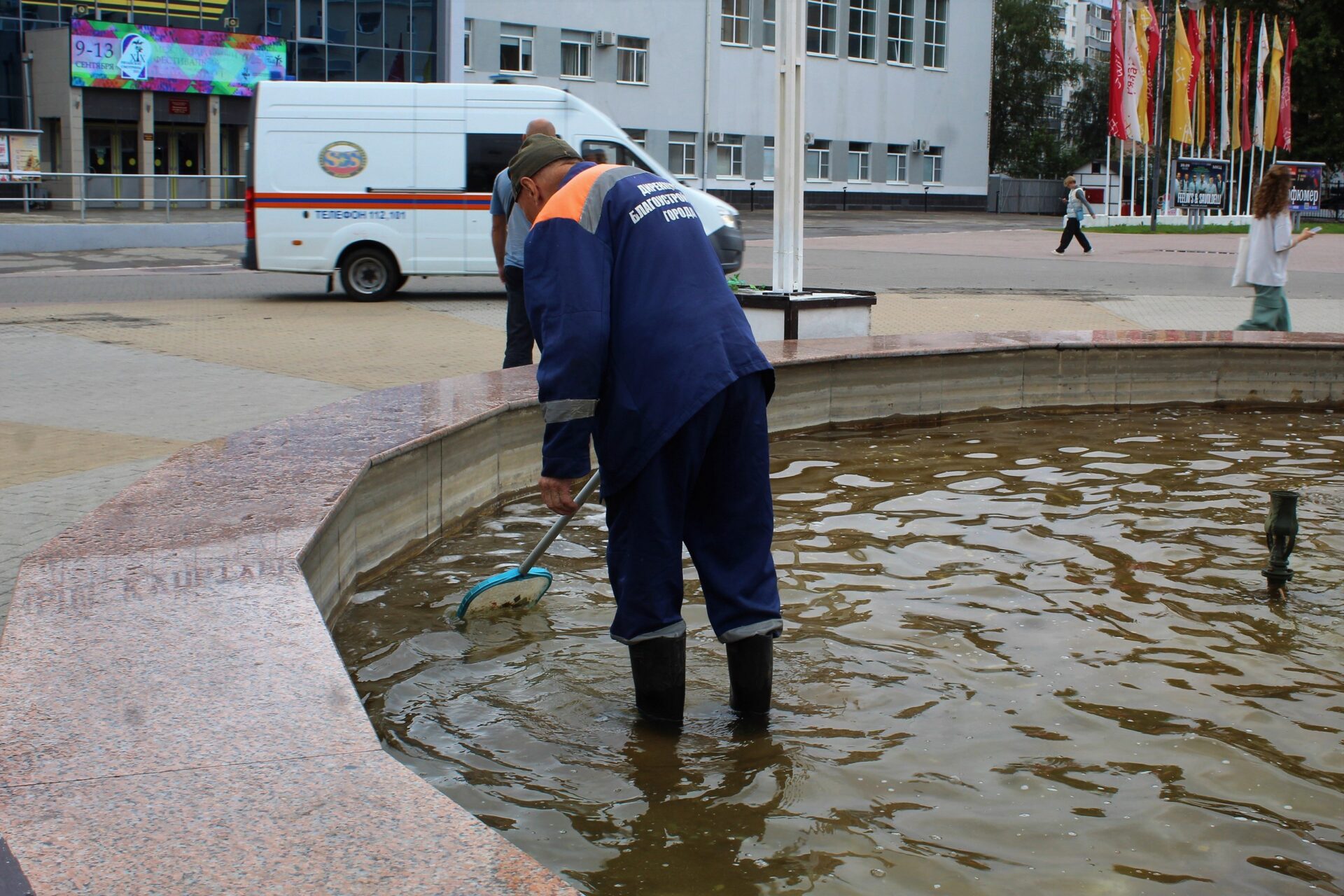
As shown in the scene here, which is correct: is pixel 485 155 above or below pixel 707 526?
above

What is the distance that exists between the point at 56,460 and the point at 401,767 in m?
4.87

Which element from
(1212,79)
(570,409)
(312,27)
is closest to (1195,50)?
(1212,79)

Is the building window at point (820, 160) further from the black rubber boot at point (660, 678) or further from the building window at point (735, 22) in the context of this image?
the black rubber boot at point (660, 678)

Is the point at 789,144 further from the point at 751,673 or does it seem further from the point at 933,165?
the point at 933,165

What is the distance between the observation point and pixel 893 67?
184 ft

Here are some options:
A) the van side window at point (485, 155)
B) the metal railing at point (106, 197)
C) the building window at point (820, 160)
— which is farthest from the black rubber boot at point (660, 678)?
the building window at point (820, 160)

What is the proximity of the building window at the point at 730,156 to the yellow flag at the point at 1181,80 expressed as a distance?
16.9 meters

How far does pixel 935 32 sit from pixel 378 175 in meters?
46.5

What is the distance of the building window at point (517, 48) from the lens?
45.3 m

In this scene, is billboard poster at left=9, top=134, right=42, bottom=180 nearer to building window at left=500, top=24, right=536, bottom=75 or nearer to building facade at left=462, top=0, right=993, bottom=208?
Result: building facade at left=462, top=0, right=993, bottom=208

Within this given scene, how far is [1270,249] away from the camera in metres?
10.1

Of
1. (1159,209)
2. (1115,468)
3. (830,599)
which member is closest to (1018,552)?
(830,599)

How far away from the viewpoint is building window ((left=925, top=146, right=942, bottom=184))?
2312 inches

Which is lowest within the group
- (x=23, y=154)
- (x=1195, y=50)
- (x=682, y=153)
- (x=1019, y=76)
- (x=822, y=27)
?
(x=23, y=154)
